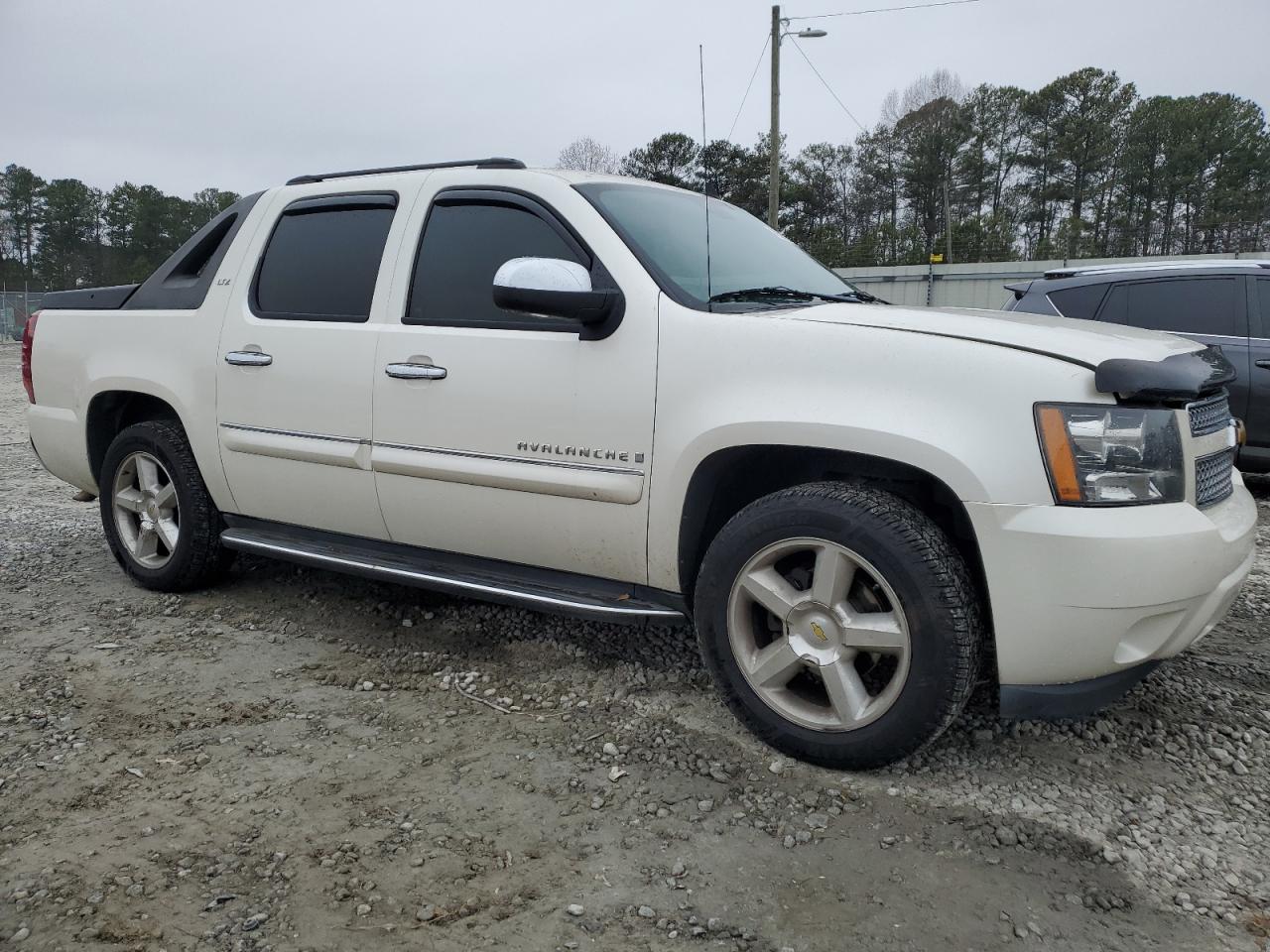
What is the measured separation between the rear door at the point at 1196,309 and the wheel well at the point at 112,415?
5.83 metres

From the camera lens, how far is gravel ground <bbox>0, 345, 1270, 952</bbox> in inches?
81.1

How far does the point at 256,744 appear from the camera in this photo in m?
2.89

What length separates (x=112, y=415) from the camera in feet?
14.8

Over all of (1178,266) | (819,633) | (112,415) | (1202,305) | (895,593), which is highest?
(1178,266)

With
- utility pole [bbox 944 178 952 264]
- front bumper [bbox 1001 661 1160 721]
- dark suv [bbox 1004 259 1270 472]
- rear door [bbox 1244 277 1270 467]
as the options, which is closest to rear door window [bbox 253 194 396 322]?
front bumper [bbox 1001 661 1160 721]

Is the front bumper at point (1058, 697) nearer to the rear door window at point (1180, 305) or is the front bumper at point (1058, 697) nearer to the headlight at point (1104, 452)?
the headlight at point (1104, 452)

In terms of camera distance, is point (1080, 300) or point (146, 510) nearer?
point (146, 510)

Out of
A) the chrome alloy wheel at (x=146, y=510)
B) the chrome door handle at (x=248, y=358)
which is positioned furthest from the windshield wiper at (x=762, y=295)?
the chrome alloy wheel at (x=146, y=510)

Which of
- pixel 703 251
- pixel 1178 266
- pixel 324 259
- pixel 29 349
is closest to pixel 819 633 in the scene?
pixel 703 251

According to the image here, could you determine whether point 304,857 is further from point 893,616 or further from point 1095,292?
point 1095,292

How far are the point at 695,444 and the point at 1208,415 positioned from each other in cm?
141

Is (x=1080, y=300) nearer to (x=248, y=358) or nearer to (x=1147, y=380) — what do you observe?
(x=1147, y=380)

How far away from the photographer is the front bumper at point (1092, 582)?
7.55 ft

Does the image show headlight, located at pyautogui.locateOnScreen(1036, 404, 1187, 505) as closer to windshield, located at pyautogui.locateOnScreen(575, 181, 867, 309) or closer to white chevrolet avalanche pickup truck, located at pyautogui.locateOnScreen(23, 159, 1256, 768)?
white chevrolet avalanche pickup truck, located at pyautogui.locateOnScreen(23, 159, 1256, 768)
